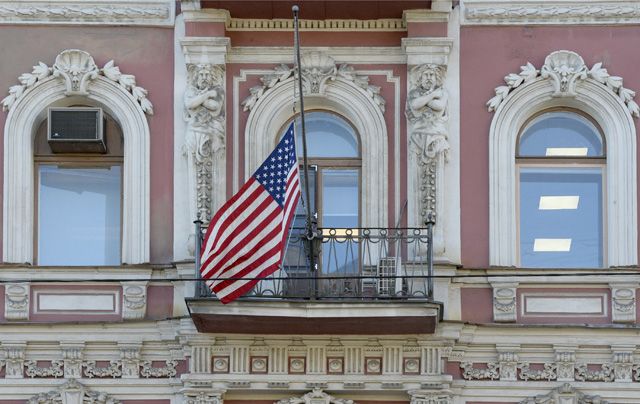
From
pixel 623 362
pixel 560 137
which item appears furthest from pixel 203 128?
pixel 623 362

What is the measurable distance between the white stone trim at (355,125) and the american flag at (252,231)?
159cm

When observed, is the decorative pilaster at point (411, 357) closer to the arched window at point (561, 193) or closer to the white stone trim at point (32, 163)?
the arched window at point (561, 193)

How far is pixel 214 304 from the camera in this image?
873 inches

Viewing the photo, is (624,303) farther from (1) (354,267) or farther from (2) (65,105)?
(2) (65,105)

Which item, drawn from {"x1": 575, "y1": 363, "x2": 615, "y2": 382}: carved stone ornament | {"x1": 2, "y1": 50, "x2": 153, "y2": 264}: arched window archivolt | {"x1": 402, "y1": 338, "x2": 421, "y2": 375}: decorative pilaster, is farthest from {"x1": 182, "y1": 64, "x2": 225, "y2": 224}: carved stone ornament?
{"x1": 575, "y1": 363, "x2": 615, "y2": 382}: carved stone ornament

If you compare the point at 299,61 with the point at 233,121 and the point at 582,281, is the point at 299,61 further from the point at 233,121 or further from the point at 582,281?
the point at 582,281

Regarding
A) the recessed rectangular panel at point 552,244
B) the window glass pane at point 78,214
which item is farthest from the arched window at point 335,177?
the window glass pane at point 78,214

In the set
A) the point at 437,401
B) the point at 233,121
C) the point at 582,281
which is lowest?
the point at 437,401

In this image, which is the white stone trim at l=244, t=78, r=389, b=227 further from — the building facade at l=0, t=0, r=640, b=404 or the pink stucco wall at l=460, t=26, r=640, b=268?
the pink stucco wall at l=460, t=26, r=640, b=268

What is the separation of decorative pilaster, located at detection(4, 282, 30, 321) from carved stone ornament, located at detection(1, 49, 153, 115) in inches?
93.7

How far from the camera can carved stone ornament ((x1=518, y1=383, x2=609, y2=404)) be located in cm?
2278

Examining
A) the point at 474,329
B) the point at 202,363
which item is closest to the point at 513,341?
the point at 474,329

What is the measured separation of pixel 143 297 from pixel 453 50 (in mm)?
5134

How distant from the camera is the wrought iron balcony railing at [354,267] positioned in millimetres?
22484
